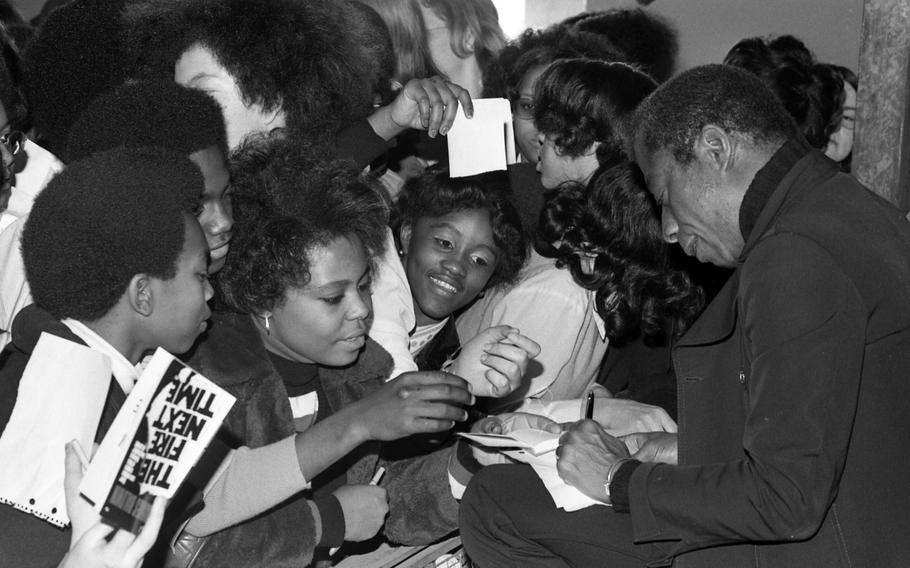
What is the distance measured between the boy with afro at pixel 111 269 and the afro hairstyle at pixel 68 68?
0.96m

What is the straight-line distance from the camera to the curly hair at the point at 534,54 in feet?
13.5

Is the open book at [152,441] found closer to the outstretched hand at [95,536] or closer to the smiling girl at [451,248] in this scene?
the outstretched hand at [95,536]

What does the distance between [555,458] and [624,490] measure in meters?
0.28

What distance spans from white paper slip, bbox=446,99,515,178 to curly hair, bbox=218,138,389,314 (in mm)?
327

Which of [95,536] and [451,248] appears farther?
[451,248]

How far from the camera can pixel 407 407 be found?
257cm

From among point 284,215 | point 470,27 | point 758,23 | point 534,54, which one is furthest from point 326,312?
point 758,23

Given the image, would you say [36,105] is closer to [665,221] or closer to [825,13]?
[665,221]

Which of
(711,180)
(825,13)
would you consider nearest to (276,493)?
(711,180)

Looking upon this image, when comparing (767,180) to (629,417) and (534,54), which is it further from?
(534,54)

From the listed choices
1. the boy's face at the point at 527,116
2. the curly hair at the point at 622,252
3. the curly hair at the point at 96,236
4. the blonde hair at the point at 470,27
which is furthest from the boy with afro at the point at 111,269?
the blonde hair at the point at 470,27

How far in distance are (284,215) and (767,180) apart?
4.39ft

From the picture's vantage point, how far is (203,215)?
2.65 meters

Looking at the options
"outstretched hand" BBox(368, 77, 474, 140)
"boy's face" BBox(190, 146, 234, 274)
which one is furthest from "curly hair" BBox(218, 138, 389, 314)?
"outstretched hand" BBox(368, 77, 474, 140)
